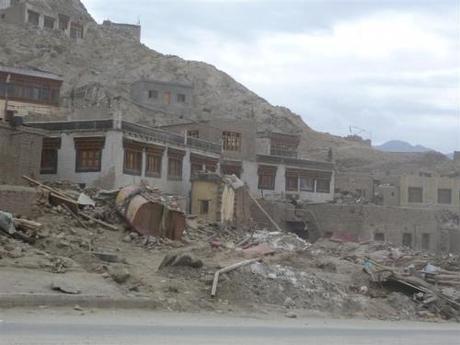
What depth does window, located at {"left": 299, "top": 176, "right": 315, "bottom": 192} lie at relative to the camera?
59138 millimetres

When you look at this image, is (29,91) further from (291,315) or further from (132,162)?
(291,315)

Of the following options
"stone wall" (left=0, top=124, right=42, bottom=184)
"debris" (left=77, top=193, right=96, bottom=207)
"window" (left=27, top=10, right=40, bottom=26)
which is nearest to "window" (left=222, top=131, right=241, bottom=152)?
"stone wall" (left=0, top=124, right=42, bottom=184)

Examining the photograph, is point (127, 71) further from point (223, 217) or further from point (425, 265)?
point (425, 265)

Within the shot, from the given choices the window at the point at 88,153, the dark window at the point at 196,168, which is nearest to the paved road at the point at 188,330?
the window at the point at 88,153

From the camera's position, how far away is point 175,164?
44656 millimetres

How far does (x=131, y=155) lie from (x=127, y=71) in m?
59.2

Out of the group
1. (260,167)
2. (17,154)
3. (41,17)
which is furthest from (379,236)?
(41,17)

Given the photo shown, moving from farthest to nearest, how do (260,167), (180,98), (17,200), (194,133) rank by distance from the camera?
(180,98), (260,167), (194,133), (17,200)

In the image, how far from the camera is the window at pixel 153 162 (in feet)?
136

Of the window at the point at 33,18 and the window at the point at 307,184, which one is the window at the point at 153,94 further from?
the window at the point at 307,184

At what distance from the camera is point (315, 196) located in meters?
59.6

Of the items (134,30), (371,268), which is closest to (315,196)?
(371,268)

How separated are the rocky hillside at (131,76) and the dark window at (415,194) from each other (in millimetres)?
19985

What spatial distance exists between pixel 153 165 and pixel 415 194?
3150 centimetres
